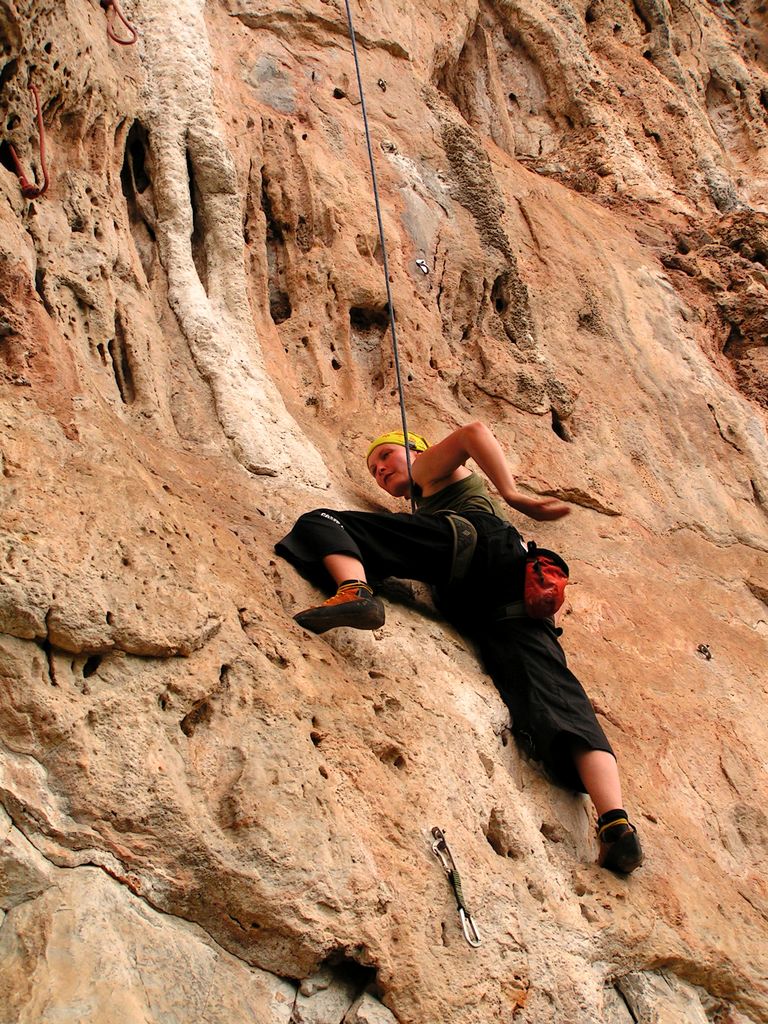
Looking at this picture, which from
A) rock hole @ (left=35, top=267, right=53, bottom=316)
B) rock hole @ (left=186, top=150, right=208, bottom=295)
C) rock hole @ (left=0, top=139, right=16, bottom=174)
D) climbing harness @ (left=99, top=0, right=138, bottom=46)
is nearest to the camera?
rock hole @ (left=35, top=267, right=53, bottom=316)

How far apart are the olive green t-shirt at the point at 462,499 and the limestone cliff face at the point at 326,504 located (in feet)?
1.25

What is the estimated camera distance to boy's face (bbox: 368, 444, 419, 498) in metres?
4.93

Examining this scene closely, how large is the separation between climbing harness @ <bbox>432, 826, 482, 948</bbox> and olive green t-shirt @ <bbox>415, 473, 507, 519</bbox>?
1.71 m

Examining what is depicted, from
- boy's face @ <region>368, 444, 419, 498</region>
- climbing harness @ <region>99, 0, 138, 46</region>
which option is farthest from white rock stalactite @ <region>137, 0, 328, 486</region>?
boy's face @ <region>368, 444, 419, 498</region>

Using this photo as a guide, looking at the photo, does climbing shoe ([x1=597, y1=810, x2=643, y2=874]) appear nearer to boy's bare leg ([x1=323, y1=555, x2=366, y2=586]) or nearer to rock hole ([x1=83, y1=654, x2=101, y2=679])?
boy's bare leg ([x1=323, y1=555, x2=366, y2=586])

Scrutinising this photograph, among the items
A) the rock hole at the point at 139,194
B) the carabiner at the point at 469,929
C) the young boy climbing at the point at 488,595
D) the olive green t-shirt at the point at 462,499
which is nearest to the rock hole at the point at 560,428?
the olive green t-shirt at the point at 462,499

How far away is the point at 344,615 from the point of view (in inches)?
144

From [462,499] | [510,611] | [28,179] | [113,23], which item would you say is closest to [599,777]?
[510,611]

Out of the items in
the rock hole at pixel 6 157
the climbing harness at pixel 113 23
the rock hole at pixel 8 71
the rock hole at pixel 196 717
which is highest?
the climbing harness at pixel 113 23

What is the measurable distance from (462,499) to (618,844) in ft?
5.46

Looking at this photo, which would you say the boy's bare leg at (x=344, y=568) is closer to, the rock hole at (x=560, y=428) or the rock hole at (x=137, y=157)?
the rock hole at (x=137, y=157)

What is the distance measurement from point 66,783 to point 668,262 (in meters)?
7.15

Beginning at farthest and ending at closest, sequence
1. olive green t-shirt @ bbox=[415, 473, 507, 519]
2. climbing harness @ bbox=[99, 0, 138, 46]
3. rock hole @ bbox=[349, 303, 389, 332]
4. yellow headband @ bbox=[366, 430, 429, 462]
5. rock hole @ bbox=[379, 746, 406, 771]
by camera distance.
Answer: rock hole @ bbox=[349, 303, 389, 332], climbing harness @ bbox=[99, 0, 138, 46], yellow headband @ bbox=[366, 430, 429, 462], olive green t-shirt @ bbox=[415, 473, 507, 519], rock hole @ bbox=[379, 746, 406, 771]

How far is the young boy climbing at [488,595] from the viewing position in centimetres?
379
